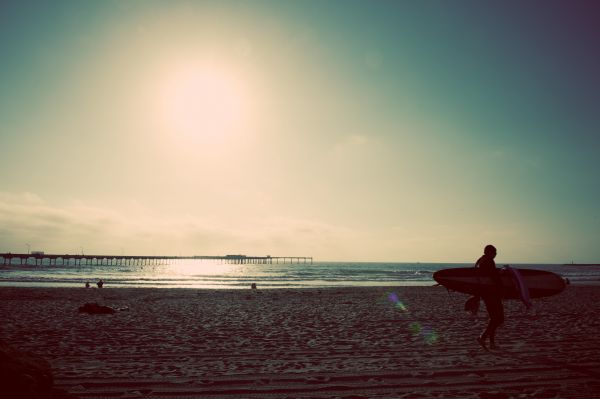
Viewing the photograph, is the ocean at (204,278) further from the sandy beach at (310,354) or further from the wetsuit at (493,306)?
the wetsuit at (493,306)

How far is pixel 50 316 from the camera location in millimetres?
14023

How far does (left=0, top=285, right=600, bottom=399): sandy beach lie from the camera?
5.75 meters

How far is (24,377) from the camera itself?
402 cm

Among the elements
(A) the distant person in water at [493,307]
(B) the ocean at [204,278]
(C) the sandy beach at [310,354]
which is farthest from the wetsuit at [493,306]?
(B) the ocean at [204,278]

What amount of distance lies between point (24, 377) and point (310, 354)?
→ 5.28 meters

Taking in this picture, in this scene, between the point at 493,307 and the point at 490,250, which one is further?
the point at 490,250

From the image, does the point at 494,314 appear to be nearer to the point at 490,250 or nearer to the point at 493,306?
the point at 493,306

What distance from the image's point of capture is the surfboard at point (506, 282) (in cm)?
910

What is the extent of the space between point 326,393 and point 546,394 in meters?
3.02

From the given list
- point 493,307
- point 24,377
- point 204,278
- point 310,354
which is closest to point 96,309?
point 310,354

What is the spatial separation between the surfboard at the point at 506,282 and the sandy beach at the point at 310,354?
3.86 ft

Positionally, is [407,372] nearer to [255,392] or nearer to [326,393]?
[326,393]

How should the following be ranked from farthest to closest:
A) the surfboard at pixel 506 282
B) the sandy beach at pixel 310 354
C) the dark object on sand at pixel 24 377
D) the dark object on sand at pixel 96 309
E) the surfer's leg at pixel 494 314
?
the dark object on sand at pixel 96 309, the surfboard at pixel 506 282, the surfer's leg at pixel 494 314, the sandy beach at pixel 310 354, the dark object on sand at pixel 24 377

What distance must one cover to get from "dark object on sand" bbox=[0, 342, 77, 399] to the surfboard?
8.08 metres
